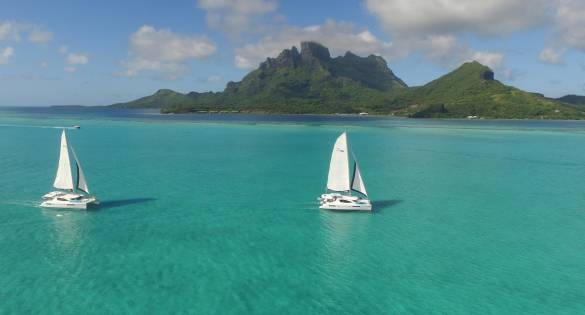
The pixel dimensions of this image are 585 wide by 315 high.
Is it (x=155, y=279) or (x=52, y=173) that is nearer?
(x=155, y=279)

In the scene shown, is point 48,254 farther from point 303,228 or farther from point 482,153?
point 482,153

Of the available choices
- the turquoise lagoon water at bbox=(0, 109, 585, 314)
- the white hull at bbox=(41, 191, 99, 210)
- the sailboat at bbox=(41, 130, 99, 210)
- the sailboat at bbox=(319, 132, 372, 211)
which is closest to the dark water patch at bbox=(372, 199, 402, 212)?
the turquoise lagoon water at bbox=(0, 109, 585, 314)

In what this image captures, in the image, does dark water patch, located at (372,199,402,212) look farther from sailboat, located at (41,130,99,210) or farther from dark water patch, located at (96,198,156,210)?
sailboat, located at (41,130,99,210)

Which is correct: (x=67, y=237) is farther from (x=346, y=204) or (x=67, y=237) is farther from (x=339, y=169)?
(x=339, y=169)

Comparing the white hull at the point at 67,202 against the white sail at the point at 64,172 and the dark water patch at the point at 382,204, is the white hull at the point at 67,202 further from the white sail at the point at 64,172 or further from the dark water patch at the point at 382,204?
the dark water patch at the point at 382,204

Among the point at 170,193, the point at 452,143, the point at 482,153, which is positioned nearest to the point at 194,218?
the point at 170,193

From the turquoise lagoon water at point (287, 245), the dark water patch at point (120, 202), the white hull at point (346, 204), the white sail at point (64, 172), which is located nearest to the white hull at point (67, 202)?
the turquoise lagoon water at point (287, 245)
